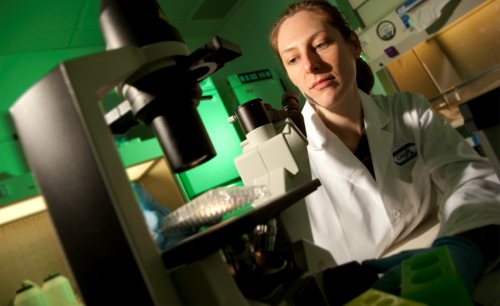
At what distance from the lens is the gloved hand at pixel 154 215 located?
0.28 meters

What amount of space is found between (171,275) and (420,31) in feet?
6.05

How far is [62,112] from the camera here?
0.27 m

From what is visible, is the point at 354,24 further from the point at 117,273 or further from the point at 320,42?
the point at 117,273

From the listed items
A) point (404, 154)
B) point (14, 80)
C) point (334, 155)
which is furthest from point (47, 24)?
point (404, 154)

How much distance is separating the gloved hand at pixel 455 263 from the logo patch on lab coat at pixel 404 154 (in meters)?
0.36

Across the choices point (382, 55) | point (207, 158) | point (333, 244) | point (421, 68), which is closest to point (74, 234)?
point (207, 158)

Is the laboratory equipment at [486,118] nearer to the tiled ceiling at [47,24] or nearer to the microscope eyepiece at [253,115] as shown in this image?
the microscope eyepiece at [253,115]

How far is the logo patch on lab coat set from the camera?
74 centimetres

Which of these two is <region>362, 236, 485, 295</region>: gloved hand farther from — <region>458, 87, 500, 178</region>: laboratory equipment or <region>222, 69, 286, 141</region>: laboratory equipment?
<region>222, 69, 286, 141</region>: laboratory equipment

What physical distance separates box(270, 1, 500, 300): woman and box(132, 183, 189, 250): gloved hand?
26 cm

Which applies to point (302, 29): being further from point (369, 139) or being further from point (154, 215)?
point (154, 215)

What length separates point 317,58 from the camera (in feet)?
2.19

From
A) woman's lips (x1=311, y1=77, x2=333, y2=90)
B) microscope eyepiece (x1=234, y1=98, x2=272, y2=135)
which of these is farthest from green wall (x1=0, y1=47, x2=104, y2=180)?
woman's lips (x1=311, y1=77, x2=333, y2=90)

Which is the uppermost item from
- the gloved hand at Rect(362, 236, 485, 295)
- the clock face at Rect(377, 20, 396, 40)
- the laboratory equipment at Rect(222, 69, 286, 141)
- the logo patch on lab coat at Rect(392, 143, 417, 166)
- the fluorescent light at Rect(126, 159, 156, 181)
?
the laboratory equipment at Rect(222, 69, 286, 141)
